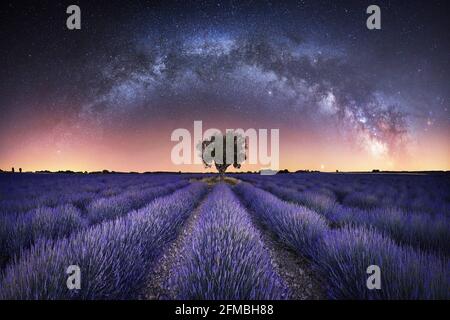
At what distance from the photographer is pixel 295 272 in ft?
8.17

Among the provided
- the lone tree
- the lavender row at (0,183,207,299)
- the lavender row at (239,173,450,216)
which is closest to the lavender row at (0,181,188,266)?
the lavender row at (0,183,207,299)

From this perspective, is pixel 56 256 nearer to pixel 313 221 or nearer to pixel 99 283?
pixel 99 283

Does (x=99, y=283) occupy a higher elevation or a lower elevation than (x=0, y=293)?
lower

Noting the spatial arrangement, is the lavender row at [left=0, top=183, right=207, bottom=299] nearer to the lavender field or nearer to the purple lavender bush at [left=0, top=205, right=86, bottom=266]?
the lavender field

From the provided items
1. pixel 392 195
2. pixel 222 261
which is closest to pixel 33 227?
pixel 222 261

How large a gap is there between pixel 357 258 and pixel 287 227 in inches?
61.3

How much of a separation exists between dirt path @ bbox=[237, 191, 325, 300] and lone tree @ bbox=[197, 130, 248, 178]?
2302 centimetres

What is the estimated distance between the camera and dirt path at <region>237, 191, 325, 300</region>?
2.07 metres

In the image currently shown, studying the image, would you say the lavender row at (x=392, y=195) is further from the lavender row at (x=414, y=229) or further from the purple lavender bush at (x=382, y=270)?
the purple lavender bush at (x=382, y=270)

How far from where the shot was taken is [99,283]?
1598mm

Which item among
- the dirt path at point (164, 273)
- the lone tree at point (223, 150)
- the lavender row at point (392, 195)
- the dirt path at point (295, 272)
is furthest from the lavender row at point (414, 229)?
the lone tree at point (223, 150)
